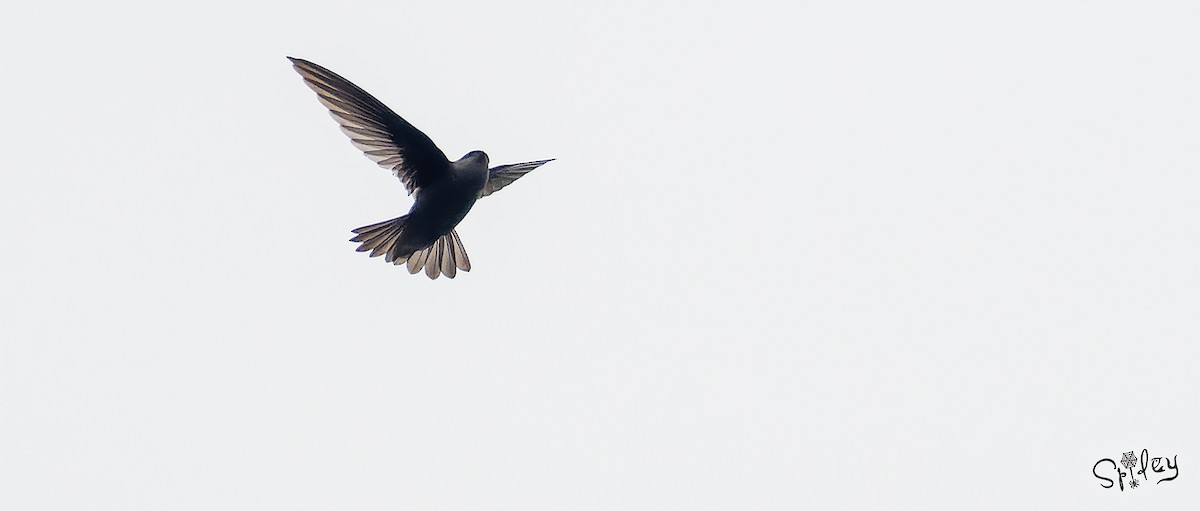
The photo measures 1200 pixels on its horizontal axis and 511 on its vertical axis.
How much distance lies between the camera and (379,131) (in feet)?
35.9

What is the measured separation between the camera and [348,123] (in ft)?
35.7

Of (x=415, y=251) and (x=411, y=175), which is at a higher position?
(x=411, y=175)

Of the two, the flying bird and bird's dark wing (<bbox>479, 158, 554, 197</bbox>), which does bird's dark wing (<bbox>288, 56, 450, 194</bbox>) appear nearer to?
the flying bird

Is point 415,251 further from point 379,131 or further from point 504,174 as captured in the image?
point 379,131

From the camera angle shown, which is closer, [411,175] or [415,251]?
[411,175]

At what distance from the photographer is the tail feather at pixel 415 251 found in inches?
436

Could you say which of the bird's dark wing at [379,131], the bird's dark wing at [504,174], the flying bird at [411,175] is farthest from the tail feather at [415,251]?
the bird's dark wing at [504,174]

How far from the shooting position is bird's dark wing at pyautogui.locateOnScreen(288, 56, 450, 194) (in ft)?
34.0

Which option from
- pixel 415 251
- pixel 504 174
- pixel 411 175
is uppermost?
pixel 504 174

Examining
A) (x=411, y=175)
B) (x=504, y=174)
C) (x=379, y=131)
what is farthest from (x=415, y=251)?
(x=379, y=131)

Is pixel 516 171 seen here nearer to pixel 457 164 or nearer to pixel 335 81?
→ pixel 457 164

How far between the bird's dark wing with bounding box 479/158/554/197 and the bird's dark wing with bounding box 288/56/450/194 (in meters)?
0.61

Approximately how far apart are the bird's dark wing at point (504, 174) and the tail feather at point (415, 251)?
0.56 m

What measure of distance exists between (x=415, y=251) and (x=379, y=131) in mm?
1223
